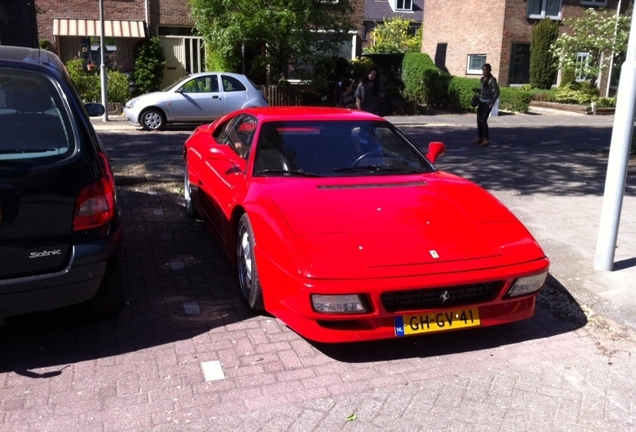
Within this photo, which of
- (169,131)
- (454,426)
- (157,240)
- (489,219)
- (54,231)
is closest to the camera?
(454,426)

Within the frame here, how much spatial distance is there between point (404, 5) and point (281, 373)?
53297 mm

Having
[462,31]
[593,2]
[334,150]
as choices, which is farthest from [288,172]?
[593,2]

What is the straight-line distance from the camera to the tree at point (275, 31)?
18984 millimetres

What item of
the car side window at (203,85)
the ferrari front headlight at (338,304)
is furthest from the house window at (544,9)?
the ferrari front headlight at (338,304)

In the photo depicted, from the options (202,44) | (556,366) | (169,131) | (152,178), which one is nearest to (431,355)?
(556,366)

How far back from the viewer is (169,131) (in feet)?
52.5

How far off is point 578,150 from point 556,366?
1033 centimetres

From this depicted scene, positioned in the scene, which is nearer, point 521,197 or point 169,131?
point 521,197

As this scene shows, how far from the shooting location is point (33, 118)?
3949mm

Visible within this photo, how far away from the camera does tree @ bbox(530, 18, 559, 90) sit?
28.8m

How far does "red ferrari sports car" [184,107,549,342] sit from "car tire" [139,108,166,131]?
11.0 metres

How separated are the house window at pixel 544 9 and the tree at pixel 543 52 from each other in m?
0.92

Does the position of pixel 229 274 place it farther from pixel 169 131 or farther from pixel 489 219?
pixel 169 131

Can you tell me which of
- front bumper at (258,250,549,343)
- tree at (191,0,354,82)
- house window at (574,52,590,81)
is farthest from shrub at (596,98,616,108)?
front bumper at (258,250,549,343)
